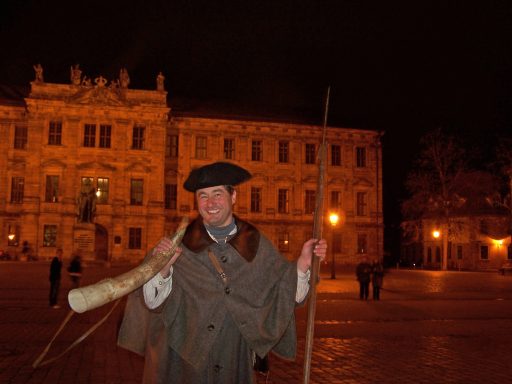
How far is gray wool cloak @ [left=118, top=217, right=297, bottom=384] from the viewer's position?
10.4 feet

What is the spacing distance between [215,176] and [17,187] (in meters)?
47.9

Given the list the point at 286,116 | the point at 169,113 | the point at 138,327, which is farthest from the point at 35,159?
the point at 138,327

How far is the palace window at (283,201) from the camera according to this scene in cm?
5291

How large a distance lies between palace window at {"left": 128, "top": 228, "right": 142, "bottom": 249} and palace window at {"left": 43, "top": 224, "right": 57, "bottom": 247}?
577cm

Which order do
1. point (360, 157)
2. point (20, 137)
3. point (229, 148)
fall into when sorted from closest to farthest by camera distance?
1. point (20, 137)
2. point (229, 148)
3. point (360, 157)

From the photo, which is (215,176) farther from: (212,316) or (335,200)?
(335,200)

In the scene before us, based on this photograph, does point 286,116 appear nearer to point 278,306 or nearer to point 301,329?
point 301,329

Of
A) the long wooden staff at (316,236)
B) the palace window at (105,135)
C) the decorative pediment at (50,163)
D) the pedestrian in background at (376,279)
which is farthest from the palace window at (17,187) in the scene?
the long wooden staff at (316,236)

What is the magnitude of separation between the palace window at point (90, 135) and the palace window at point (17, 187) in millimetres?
6017

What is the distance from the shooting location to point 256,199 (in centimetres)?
5269

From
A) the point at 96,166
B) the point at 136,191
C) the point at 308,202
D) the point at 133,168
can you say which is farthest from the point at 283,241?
the point at 96,166

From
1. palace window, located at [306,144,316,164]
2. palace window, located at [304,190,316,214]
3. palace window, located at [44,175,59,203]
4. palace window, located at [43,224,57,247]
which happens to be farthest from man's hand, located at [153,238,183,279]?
palace window, located at [306,144,316,164]

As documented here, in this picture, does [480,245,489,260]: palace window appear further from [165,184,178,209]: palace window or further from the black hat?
the black hat

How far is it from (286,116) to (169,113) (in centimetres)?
1147
